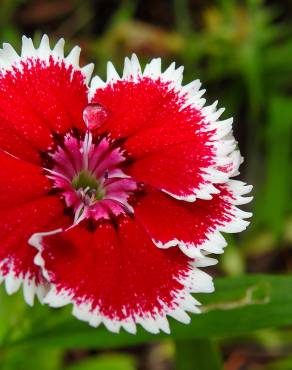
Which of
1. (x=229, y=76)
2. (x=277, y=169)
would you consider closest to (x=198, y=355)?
(x=277, y=169)

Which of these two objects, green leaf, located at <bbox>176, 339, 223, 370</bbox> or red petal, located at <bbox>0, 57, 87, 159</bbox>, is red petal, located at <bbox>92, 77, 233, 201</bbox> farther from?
green leaf, located at <bbox>176, 339, 223, 370</bbox>

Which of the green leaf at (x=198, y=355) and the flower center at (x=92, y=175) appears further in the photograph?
the green leaf at (x=198, y=355)

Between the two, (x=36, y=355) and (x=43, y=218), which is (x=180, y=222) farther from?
(x=36, y=355)

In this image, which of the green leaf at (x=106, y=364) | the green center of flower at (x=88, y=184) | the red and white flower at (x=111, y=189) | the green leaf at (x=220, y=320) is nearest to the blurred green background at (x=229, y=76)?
the green leaf at (x=106, y=364)

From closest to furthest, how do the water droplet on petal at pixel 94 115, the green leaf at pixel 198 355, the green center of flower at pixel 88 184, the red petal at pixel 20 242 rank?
1. the red petal at pixel 20 242
2. the water droplet on petal at pixel 94 115
3. the green center of flower at pixel 88 184
4. the green leaf at pixel 198 355

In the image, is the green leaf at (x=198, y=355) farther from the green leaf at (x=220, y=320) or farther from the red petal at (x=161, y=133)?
the red petal at (x=161, y=133)

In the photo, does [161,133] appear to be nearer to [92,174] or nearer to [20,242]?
[92,174]
